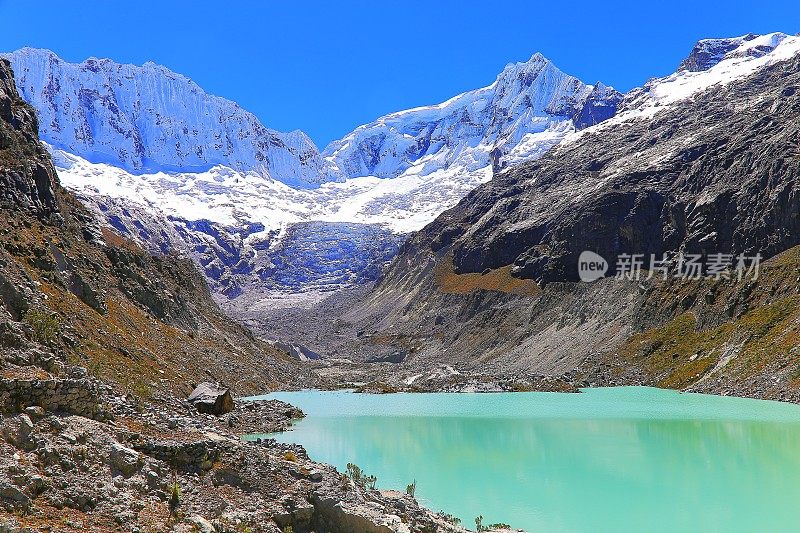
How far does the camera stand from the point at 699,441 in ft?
136

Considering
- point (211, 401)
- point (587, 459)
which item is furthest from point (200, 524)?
point (211, 401)

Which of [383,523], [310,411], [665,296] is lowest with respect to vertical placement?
[383,523]

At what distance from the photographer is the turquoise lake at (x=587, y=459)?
24527 millimetres

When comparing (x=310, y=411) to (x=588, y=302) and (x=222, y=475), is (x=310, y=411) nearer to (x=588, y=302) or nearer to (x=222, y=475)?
(x=222, y=475)

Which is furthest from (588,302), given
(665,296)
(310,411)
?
(310,411)

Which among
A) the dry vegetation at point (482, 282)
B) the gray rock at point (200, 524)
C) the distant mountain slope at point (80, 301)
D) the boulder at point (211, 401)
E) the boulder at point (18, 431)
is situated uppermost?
the dry vegetation at point (482, 282)

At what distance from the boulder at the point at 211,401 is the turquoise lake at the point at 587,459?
3.64 m

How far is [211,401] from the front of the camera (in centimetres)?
4338

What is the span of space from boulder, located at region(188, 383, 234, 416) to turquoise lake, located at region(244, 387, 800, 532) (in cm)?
364

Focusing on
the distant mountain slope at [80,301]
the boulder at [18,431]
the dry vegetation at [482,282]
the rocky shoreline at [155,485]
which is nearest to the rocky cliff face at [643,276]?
the dry vegetation at [482,282]

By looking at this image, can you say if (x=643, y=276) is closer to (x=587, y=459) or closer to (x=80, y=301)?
(x=587, y=459)

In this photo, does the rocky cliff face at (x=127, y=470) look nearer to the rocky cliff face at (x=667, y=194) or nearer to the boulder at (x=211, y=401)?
the boulder at (x=211, y=401)

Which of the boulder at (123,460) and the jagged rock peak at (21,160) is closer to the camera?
the boulder at (123,460)

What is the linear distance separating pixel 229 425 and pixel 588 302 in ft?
297
